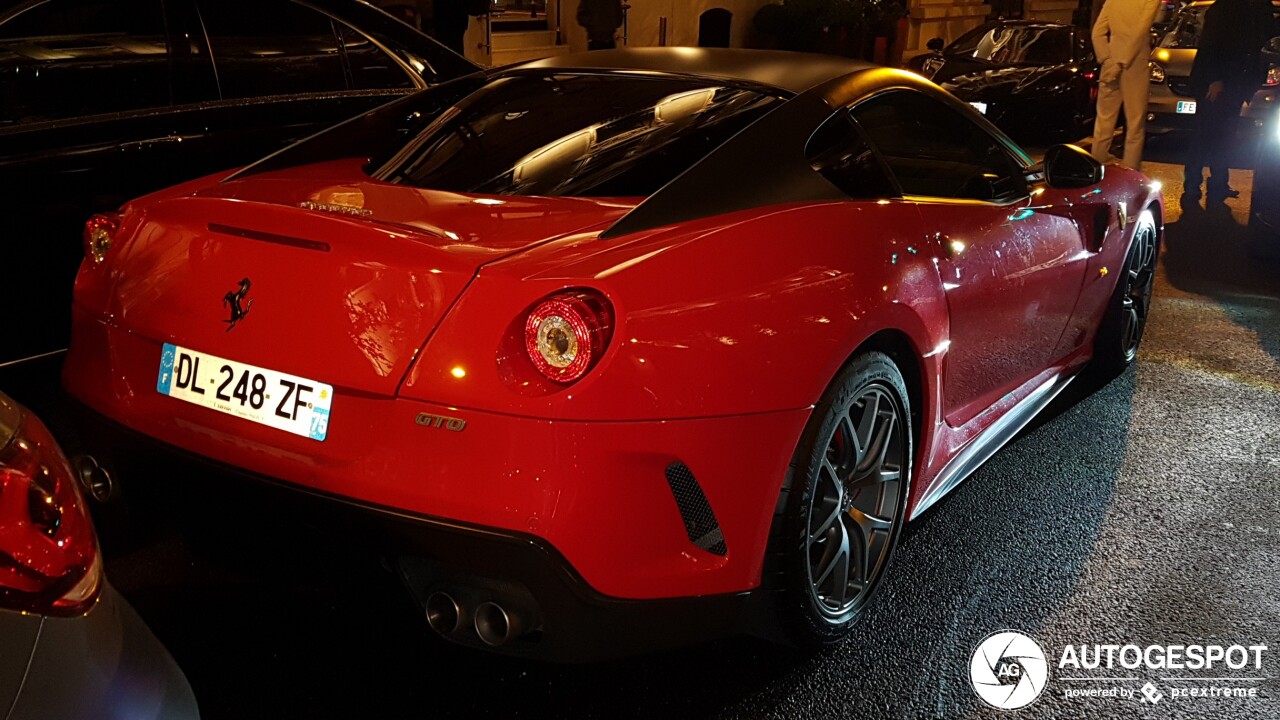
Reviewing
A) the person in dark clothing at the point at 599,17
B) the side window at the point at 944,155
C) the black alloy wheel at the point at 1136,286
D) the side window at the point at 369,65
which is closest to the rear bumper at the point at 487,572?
the side window at the point at 944,155

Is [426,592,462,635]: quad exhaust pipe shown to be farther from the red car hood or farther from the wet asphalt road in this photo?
the red car hood

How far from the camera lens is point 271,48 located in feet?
16.5

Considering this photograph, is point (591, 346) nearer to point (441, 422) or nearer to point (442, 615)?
point (441, 422)

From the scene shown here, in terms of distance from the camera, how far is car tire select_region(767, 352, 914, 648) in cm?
254

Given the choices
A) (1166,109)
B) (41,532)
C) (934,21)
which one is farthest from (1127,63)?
(934,21)

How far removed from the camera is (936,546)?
3537mm

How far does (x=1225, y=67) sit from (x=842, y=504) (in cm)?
806

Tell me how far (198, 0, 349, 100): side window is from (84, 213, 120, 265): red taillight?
6.85 feet

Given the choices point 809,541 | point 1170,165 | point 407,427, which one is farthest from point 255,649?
point 1170,165

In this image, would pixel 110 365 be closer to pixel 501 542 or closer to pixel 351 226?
pixel 351 226

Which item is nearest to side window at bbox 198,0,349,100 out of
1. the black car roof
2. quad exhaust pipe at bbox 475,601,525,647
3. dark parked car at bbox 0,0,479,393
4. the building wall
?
dark parked car at bbox 0,0,479,393

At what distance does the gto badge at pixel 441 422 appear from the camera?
7.25 ft

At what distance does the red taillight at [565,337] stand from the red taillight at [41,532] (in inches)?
31.5

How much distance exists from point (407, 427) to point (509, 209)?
2.18 feet
